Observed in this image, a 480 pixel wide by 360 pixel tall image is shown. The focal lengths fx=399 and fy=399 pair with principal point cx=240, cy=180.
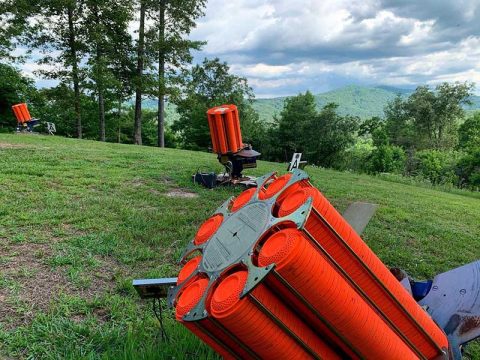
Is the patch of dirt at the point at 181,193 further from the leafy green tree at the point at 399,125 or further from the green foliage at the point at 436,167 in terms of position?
the leafy green tree at the point at 399,125

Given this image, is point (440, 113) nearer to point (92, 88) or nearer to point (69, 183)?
point (92, 88)

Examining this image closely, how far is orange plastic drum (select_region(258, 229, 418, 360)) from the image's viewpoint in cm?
152

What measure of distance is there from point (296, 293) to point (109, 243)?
→ 336cm

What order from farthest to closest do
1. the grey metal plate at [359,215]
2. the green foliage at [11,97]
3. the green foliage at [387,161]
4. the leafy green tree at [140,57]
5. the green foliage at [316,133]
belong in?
1. the green foliage at [387,161]
2. the green foliage at [316,133]
3. the green foliage at [11,97]
4. the leafy green tree at [140,57]
5. the grey metal plate at [359,215]

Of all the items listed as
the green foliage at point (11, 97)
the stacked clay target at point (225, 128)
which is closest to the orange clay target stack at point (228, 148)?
the stacked clay target at point (225, 128)

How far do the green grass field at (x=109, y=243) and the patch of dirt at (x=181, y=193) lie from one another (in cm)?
2

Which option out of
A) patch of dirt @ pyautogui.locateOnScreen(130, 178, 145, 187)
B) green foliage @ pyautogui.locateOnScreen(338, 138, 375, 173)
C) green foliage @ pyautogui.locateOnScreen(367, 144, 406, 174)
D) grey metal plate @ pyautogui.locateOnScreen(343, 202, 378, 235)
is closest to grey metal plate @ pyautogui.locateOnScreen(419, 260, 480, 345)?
grey metal plate @ pyautogui.locateOnScreen(343, 202, 378, 235)

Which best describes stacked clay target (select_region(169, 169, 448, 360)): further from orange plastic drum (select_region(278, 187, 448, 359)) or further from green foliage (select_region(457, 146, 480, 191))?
green foliage (select_region(457, 146, 480, 191))

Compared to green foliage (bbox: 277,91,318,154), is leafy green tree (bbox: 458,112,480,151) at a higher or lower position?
lower

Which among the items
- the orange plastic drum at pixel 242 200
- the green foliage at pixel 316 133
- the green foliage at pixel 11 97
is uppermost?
the green foliage at pixel 11 97

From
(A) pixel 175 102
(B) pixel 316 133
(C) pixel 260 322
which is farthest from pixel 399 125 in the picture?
(C) pixel 260 322

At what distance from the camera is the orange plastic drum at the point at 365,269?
1801 mm

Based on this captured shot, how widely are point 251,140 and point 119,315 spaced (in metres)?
33.8

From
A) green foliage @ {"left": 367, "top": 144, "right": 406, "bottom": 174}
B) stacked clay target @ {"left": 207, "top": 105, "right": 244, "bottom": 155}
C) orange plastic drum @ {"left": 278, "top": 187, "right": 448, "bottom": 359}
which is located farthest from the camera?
green foliage @ {"left": 367, "top": 144, "right": 406, "bottom": 174}
